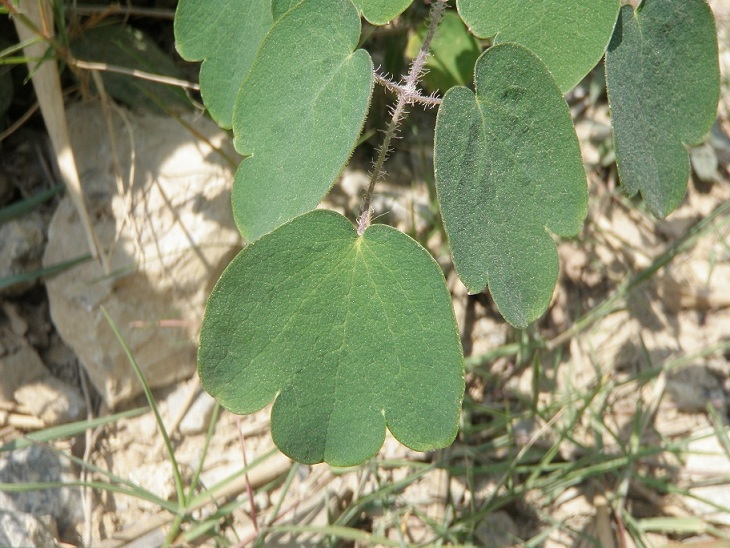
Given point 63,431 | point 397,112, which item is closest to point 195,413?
point 63,431

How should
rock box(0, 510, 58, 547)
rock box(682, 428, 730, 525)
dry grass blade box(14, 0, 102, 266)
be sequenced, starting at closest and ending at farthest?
rock box(0, 510, 58, 547), dry grass blade box(14, 0, 102, 266), rock box(682, 428, 730, 525)

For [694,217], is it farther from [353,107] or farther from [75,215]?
[75,215]

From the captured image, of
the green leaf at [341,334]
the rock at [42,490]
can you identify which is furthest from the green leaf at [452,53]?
the rock at [42,490]

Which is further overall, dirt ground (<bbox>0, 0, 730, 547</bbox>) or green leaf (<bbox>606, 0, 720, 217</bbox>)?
dirt ground (<bbox>0, 0, 730, 547</bbox>)

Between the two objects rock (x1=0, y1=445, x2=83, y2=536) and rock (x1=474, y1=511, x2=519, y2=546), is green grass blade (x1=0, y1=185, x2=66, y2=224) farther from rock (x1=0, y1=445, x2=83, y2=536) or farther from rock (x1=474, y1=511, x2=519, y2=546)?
rock (x1=474, y1=511, x2=519, y2=546)

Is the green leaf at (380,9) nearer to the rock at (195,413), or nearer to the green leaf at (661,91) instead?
the green leaf at (661,91)

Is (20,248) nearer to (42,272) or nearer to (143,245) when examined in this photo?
(42,272)

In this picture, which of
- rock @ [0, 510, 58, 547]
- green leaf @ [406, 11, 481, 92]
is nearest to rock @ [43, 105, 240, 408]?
rock @ [0, 510, 58, 547]
